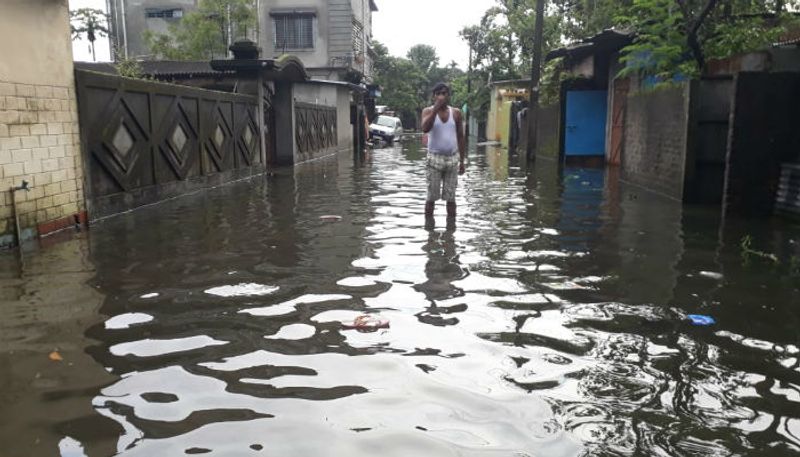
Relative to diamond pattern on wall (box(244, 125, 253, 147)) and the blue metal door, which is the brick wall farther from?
the blue metal door

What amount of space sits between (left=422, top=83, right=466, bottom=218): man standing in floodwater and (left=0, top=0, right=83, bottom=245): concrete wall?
197 inches

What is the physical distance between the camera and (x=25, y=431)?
3.01 meters

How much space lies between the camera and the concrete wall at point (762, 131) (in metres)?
8.81

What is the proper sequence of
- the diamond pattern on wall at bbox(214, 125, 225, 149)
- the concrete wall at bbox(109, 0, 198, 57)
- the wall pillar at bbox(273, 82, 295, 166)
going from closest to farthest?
1. the diamond pattern on wall at bbox(214, 125, 225, 149)
2. the wall pillar at bbox(273, 82, 295, 166)
3. the concrete wall at bbox(109, 0, 198, 57)

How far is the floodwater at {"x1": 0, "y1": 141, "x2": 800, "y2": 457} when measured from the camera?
9.87ft

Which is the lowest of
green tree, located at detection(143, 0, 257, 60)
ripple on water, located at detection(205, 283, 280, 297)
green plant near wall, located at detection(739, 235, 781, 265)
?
ripple on water, located at detection(205, 283, 280, 297)

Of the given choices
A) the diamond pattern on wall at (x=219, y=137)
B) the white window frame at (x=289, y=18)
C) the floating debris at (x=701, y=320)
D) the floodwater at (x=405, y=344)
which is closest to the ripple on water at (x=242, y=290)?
the floodwater at (x=405, y=344)

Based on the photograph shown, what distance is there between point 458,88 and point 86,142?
195 feet

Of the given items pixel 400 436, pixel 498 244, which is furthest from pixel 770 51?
pixel 400 436

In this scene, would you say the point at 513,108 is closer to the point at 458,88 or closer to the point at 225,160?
the point at 225,160

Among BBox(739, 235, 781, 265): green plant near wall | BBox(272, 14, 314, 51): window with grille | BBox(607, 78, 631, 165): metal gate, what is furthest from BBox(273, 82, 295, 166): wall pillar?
BBox(272, 14, 314, 51): window with grille

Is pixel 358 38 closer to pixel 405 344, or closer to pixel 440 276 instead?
pixel 440 276

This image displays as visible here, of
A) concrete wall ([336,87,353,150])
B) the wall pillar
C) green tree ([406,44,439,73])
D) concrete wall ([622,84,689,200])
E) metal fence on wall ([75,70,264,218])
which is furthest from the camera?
green tree ([406,44,439,73])

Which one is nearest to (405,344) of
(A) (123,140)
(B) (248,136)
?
(A) (123,140)
